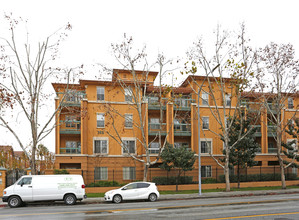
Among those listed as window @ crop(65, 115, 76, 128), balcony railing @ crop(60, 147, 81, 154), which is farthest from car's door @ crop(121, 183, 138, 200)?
balcony railing @ crop(60, 147, 81, 154)

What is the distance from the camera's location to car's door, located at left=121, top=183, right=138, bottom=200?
20.5 m

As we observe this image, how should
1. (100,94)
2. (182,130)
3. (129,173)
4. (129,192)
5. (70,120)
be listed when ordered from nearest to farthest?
(129,192) < (70,120) < (129,173) < (100,94) < (182,130)

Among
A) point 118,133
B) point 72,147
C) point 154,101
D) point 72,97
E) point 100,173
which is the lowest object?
point 100,173

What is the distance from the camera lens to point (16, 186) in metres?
19.5

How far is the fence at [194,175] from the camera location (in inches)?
1318

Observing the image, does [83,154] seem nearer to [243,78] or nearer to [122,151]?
[122,151]

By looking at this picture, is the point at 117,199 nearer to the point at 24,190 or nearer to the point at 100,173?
the point at 24,190

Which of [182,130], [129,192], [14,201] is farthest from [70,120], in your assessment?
[182,130]

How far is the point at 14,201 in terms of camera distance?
19.2 meters

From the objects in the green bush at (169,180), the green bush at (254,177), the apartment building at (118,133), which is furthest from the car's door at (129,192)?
the green bush at (254,177)

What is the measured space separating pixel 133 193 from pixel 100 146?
601 inches

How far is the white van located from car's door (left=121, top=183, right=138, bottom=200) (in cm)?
263

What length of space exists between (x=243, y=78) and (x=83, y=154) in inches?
716

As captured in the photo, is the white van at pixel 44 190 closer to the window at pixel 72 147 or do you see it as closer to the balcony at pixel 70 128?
the balcony at pixel 70 128
